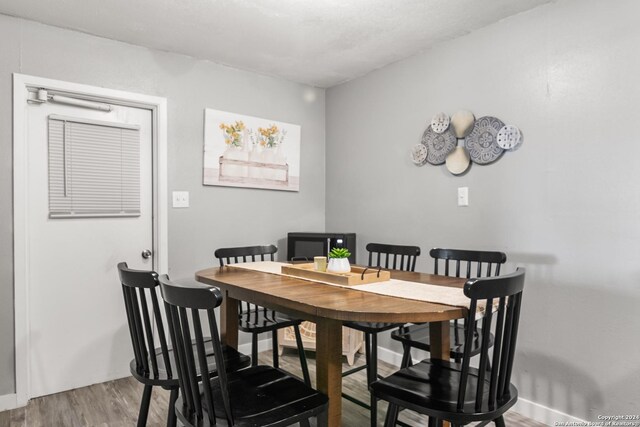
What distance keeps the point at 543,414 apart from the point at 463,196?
1.34 metres

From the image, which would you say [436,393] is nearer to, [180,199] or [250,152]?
[180,199]

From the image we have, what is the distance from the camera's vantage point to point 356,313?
132 cm

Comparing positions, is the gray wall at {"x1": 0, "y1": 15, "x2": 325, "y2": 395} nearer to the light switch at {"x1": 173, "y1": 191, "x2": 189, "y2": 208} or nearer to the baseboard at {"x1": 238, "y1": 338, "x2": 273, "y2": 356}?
the light switch at {"x1": 173, "y1": 191, "x2": 189, "y2": 208}

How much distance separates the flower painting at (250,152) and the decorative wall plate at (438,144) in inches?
47.9

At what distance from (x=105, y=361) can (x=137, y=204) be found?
1094 mm

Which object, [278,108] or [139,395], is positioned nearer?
[139,395]

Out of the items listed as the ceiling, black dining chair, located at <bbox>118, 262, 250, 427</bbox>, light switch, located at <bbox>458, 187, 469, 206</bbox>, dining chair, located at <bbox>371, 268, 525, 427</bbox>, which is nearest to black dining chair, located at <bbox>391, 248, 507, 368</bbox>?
dining chair, located at <bbox>371, 268, 525, 427</bbox>

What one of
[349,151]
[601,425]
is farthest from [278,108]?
[601,425]

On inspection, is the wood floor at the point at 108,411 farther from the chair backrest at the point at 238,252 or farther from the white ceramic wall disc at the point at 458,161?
the white ceramic wall disc at the point at 458,161

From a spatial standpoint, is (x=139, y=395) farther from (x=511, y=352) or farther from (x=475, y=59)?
(x=475, y=59)

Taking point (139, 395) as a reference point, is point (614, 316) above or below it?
above

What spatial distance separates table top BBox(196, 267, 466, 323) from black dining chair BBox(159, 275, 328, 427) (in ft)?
0.95

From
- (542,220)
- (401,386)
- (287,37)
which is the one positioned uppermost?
(287,37)

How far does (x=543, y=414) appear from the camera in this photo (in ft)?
7.58
